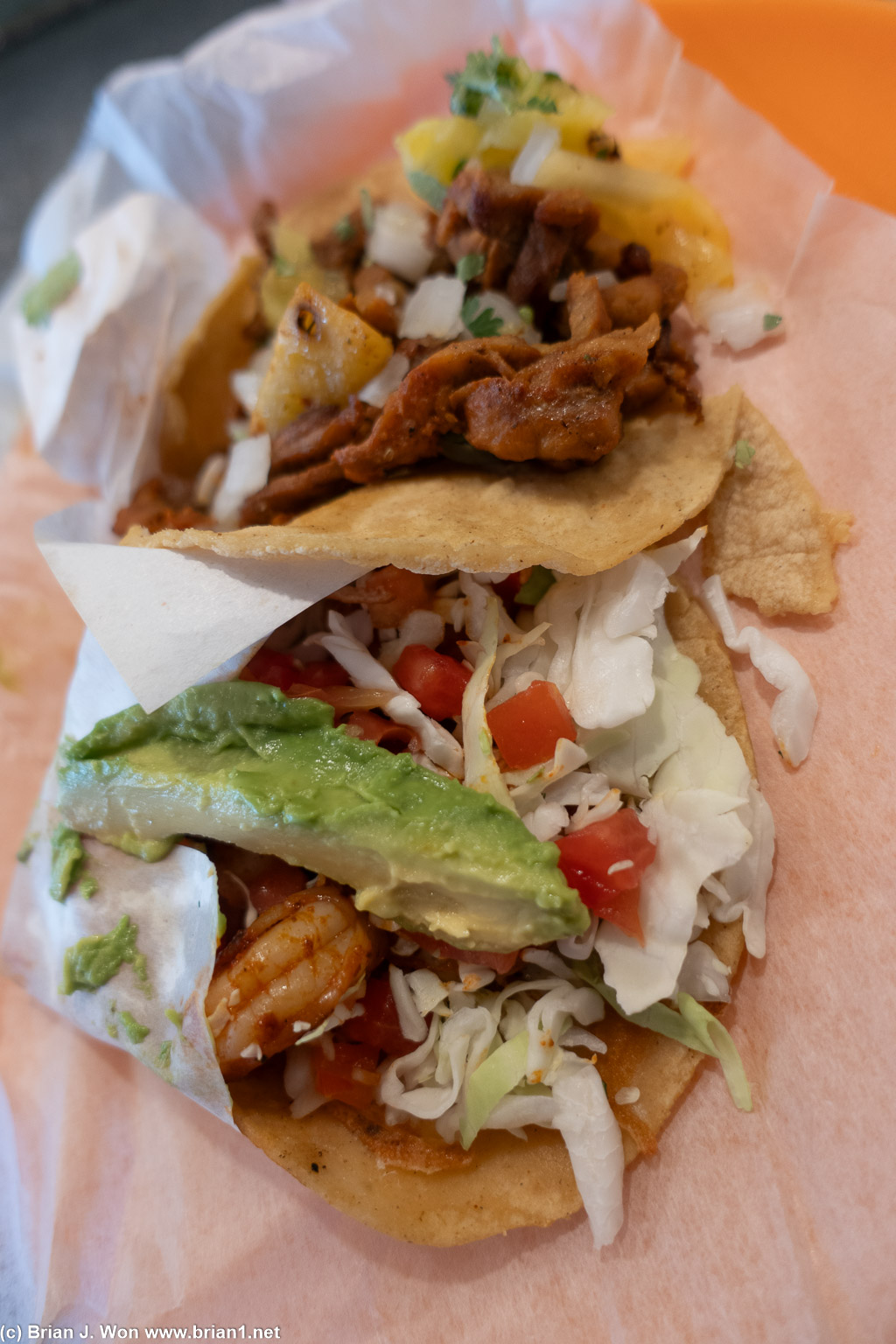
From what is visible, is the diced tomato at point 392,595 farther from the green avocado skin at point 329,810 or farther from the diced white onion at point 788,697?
the diced white onion at point 788,697

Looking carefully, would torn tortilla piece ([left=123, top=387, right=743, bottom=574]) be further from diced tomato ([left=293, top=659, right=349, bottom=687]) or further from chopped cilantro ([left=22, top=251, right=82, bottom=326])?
chopped cilantro ([left=22, top=251, right=82, bottom=326])

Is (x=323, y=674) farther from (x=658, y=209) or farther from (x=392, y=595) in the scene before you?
(x=658, y=209)

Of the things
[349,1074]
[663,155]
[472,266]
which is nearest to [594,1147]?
[349,1074]

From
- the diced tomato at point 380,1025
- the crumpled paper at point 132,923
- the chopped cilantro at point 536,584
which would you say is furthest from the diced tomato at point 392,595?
the diced tomato at point 380,1025

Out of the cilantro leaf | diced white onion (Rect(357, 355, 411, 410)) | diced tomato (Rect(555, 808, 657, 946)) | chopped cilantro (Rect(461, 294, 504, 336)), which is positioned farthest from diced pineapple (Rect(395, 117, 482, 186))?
diced tomato (Rect(555, 808, 657, 946))

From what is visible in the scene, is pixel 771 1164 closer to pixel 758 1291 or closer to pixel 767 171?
pixel 758 1291
